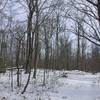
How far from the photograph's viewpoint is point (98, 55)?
2101 inches

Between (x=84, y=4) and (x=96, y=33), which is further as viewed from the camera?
(x=96, y=33)

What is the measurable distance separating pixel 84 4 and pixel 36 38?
944 cm

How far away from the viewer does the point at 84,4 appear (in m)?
17.2

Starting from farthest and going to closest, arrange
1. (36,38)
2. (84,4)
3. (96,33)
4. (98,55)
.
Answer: (98,55)
(36,38)
(96,33)
(84,4)

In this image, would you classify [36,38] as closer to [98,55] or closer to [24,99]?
[24,99]

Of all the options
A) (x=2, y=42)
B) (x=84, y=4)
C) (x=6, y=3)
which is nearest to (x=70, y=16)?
(x=84, y=4)

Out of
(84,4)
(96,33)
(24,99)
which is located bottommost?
(24,99)

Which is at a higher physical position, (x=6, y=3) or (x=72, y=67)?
(x=6, y=3)

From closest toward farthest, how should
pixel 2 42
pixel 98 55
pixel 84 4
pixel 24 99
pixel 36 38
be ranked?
pixel 24 99, pixel 84 4, pixel 36 38, pixel 2 42, pixel 98 55

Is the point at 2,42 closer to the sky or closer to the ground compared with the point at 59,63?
closer to the sky

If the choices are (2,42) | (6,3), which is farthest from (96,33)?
(2,42)

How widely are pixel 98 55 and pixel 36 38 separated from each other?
29753 mm

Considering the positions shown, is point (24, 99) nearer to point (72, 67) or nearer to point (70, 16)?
point (70, 16)

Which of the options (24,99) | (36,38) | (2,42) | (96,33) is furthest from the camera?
(2,42)
